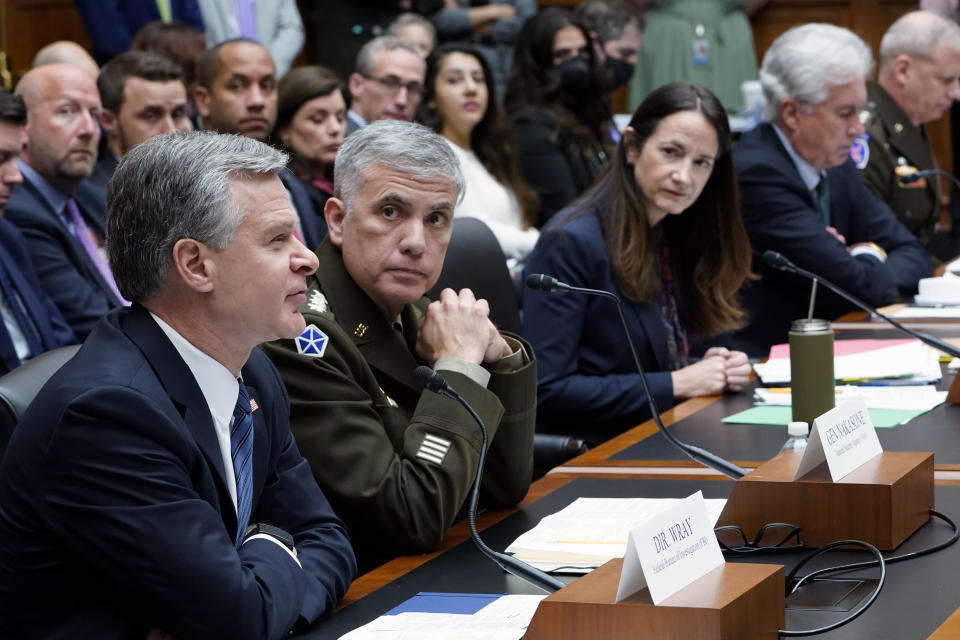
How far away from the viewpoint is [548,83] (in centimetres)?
507

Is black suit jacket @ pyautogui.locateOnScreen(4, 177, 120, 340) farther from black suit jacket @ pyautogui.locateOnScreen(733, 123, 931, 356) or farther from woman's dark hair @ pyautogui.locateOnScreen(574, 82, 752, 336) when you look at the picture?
black suit jacket @ pyautogui.locateOnScreen(733, 123, 931, 356)

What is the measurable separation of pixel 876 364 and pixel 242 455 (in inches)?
64.0

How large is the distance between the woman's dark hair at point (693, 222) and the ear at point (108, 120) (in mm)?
1813

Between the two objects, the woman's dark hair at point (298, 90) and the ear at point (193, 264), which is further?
the woman's dark hair at point (298, 90)

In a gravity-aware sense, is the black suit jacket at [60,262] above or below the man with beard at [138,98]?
below

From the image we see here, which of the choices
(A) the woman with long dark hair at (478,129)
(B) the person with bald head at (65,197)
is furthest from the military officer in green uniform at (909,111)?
(B) the person with bald head at (65,197)

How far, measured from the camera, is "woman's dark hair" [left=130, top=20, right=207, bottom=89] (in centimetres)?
496

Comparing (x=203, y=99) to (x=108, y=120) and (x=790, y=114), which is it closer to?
(x=108, y=120)

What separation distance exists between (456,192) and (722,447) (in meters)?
0.60

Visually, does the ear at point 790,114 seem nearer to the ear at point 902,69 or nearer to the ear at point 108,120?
the ear at point 902,69

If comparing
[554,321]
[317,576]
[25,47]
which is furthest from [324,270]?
[25,47]

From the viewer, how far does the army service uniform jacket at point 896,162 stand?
4.82 metres

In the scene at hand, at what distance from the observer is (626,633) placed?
1.20 metres

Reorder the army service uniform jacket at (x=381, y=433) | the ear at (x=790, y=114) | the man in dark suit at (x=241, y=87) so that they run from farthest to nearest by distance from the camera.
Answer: the man in dark suit at (x=241, y=87)
the ear at (x=790, y=114)
the army service uniform jacket at (x=381, y=433)
